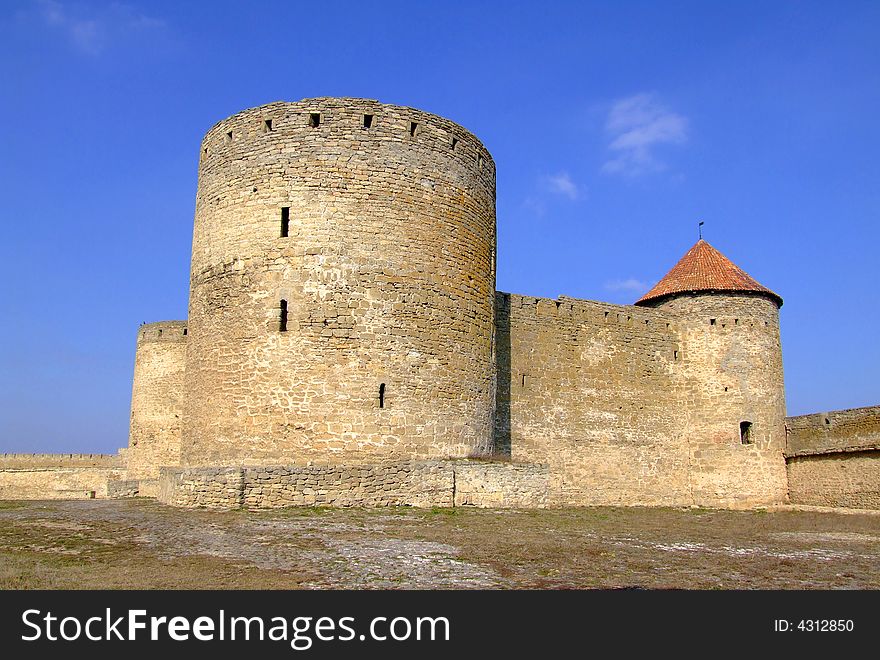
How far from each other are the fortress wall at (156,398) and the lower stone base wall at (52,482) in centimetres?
520

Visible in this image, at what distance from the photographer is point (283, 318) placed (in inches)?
529

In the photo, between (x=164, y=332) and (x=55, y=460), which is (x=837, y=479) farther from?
(x=55, y=460)

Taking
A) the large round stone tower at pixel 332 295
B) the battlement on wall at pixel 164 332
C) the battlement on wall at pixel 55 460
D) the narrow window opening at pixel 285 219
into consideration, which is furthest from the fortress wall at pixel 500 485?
the battlement on wall at pixel 55 460

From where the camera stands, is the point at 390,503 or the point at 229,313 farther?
the point at 229,313

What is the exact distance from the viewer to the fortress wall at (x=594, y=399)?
18.5m

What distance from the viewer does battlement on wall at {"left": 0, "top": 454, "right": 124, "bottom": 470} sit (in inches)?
1156

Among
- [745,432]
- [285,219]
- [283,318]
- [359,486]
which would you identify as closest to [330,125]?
[285,219]

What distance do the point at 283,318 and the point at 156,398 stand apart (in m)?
10.0

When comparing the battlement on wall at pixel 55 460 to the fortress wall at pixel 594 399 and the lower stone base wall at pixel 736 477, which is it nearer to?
the fortress wall at pixel 594 399

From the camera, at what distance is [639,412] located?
814 inches

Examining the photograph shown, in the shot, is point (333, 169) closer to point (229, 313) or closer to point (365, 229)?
point (365, 229)

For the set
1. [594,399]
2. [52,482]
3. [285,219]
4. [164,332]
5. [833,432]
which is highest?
[285,219]
